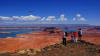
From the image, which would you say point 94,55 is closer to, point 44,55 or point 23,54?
point 44,55

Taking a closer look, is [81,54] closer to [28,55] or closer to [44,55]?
[44,55]

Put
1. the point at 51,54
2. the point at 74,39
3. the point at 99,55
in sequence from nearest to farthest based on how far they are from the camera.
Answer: the point at 99,55 < the point at 51,54 < the point at 74,39

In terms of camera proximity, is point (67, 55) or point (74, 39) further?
point (74, 39)

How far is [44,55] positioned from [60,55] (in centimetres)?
153

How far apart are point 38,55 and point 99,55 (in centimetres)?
567

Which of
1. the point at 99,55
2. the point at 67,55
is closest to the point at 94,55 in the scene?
the point at 99,55

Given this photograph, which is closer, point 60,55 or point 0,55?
point 60,55

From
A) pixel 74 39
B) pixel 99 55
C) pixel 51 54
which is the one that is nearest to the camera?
pixel 99 55

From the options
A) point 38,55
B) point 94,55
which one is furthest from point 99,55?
point 38,55

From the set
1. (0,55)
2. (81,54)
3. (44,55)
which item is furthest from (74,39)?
(0,55)

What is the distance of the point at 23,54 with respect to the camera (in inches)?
497

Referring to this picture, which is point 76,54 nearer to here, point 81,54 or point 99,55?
point 81,54

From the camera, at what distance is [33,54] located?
1251 centimetres

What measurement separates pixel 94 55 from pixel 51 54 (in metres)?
4.02
